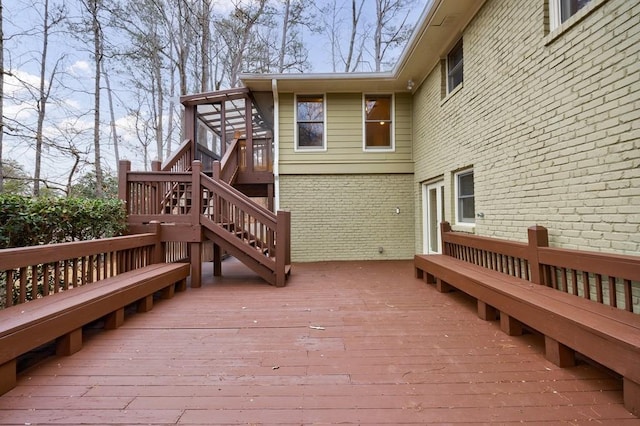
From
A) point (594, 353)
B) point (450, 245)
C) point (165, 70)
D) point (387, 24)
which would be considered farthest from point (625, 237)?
point (165, 70)

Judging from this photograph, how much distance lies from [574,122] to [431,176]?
355 centimetres

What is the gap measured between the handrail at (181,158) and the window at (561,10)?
6.21 metres

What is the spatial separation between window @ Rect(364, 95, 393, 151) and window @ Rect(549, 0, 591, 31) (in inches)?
175

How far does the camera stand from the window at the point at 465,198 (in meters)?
5.02

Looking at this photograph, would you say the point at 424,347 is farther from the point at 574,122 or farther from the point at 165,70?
the point at 165,70

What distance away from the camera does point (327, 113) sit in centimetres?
743

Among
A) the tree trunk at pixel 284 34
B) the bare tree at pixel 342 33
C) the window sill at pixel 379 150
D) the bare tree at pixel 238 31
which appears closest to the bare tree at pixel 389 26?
the bare tree at pixel 342 33

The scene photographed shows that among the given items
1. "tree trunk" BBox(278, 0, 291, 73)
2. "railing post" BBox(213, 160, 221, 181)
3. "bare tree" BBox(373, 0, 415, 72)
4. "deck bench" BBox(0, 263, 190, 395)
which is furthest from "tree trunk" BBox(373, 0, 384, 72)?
"deck bench" BBox(0, 263, 190, 395)

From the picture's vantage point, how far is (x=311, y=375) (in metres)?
2.11

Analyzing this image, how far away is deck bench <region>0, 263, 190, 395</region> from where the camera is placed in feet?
6.36

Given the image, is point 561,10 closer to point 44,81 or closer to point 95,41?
point 44,81

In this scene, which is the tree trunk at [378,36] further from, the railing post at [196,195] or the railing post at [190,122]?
the railing post at [196,195]

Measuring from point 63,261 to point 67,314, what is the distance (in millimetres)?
1047

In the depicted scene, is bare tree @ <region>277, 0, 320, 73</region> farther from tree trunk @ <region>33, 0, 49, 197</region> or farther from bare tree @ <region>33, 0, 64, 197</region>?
tree trunk @ <region>33, 0, 49, 197</region>
